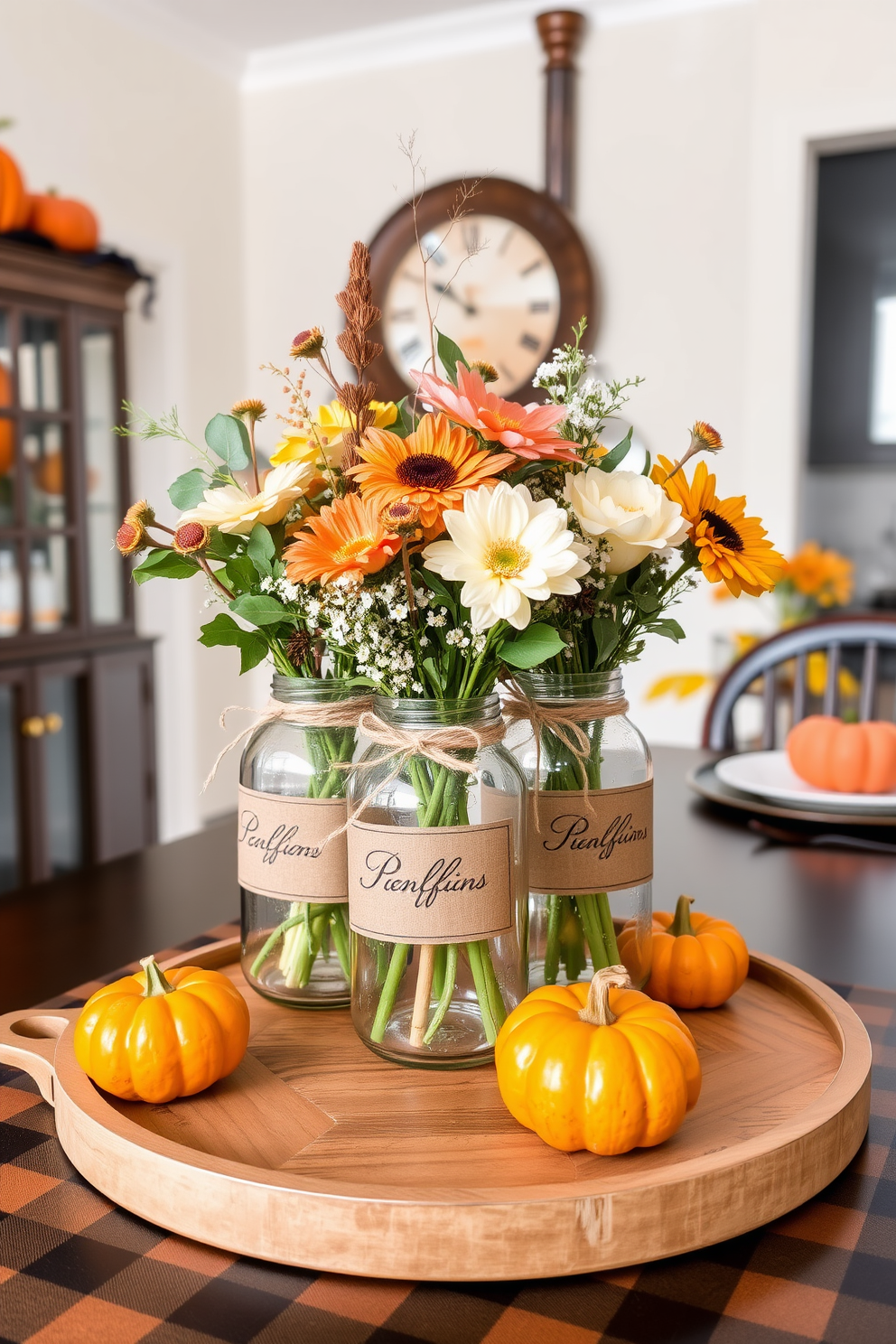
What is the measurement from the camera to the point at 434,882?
2.10 ft

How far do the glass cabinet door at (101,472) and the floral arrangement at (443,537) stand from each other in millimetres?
2590

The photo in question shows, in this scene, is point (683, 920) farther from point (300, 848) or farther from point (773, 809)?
point (773, 809)

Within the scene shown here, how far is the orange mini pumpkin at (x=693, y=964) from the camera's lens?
76cm

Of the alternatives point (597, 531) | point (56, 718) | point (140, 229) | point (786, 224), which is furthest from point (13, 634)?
point (597, 531)

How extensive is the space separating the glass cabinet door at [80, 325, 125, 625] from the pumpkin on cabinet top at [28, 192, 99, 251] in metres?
0.25

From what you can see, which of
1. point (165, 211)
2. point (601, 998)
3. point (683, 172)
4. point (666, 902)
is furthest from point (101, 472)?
point (601, 998)

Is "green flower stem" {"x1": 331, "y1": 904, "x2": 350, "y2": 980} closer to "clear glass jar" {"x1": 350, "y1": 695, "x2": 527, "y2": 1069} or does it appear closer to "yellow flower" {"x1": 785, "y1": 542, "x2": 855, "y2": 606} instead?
"clear glass jar" {"x1": 350, "y1": 695, "x2": 527, "y2": 1069}

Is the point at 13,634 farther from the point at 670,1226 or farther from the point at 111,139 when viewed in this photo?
the point at 670,1226

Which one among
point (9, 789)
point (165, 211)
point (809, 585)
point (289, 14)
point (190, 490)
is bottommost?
point (9, 789)

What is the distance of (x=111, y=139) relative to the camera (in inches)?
140

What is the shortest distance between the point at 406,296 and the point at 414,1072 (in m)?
3.48

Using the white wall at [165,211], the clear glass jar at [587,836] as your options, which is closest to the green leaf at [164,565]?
the clear glass jar at [587,836]

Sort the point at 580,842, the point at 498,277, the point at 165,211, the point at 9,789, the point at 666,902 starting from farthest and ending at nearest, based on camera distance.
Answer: the point at 165,211 < the point at 498,277 < the point at 9,789 < the point at 666,902 < the point at 580,842

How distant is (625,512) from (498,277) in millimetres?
3231
